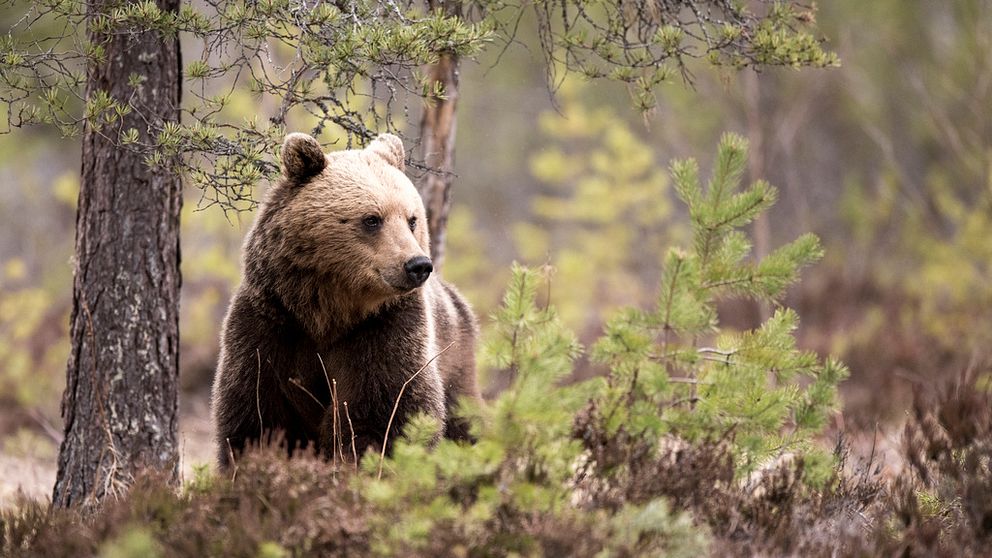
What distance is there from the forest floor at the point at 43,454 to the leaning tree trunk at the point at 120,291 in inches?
16.3

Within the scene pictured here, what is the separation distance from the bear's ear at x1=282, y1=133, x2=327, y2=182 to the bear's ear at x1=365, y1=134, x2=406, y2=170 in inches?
12.5

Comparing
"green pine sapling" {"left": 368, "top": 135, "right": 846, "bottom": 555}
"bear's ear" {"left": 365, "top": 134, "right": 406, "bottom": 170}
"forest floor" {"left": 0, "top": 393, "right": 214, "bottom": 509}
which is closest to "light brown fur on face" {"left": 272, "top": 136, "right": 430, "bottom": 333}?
"bear's ear" {"left": 365, "top": 134, "right": 406, "bottom": 170}

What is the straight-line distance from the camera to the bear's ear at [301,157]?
4.26 metres

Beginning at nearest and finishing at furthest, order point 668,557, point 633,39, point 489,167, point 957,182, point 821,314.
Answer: point 668,557
point 633,39
point 821,314
point 957,182
point 489,167

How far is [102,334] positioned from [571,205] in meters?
10.4

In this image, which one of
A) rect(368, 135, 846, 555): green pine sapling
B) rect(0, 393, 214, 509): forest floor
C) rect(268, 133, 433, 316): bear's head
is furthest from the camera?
rect(0, 393, 214, 509): forest floor

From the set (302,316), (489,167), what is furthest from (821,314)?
(489,167)

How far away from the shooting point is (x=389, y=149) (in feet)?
15.3

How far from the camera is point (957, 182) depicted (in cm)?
1764

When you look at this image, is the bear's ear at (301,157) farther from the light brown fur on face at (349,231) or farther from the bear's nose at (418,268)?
the bear's nose at (418,268)

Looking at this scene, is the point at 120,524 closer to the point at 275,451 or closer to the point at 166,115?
the point at 275,451

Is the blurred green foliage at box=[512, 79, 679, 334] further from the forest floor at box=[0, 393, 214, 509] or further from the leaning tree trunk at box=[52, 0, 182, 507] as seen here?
the leaning tree trunk at box=[52, 0, 182, 507]

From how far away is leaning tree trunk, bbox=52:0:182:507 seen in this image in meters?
4.85

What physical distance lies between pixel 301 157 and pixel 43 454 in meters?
5.79
